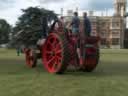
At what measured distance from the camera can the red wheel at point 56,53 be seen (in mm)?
13609

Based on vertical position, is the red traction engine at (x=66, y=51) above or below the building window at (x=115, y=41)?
above

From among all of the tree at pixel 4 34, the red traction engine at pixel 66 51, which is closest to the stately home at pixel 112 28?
the tree at pixel 4 34

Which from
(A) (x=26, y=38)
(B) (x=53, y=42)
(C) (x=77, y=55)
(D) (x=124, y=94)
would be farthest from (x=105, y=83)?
(A) (x=26, y=38)

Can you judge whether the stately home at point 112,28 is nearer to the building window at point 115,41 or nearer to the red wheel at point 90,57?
the building window at point 115,41

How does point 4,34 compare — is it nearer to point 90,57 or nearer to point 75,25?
point 90,57

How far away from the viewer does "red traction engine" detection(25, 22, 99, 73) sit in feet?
45.1

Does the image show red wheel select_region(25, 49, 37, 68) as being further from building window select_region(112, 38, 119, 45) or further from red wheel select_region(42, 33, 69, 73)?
building window select_region(112, 38, 119, 45)

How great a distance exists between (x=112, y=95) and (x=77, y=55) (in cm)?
540

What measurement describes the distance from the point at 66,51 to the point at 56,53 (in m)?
0.82

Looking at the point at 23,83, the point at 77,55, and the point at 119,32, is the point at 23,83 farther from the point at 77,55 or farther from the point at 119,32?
the point at 119,32

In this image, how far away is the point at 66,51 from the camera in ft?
44.7

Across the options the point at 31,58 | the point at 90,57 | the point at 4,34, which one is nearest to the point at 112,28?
the point at 4,34

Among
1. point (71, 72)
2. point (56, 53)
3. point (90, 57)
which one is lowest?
point (71, 72)

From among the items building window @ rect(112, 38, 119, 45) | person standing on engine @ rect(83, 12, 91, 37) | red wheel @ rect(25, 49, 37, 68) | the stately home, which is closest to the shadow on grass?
red wheel @ rect(25, 49, 37, 68)
